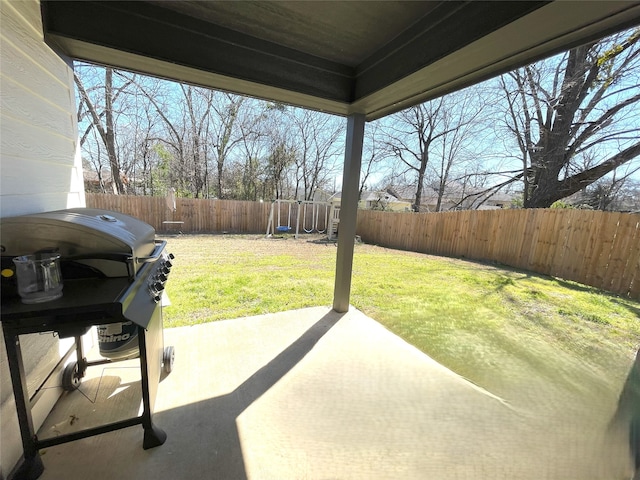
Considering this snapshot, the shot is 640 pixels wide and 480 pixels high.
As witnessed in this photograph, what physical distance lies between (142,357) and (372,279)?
429cm

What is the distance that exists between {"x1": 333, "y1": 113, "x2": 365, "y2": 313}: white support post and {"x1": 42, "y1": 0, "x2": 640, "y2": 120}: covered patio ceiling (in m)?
0.58

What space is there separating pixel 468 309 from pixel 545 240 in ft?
12.2

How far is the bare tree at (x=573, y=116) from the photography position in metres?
6.21

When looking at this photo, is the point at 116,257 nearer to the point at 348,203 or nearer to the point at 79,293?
the point at 79,293

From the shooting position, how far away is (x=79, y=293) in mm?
1138

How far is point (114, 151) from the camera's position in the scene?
10812 millimetres

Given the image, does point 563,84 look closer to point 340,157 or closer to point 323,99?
point 323,99

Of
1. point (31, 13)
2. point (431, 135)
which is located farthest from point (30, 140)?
point (431, 135)

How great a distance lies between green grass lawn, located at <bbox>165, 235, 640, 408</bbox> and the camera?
244 cm

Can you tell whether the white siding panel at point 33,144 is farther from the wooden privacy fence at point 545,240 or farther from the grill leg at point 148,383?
the wooden privacy fence at point 545,240

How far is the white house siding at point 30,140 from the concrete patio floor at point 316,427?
320 mm

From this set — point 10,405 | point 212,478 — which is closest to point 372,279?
point 212,478

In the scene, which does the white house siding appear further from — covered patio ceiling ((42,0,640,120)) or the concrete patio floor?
the concrete patio floor

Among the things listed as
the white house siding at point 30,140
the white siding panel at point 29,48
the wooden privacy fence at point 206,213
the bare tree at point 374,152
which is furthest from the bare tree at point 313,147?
the white house siding at point 30,140
